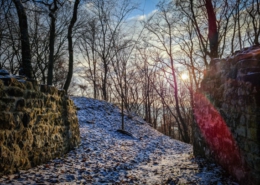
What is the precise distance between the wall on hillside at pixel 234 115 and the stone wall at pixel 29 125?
13.0ft

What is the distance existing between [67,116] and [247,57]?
5.12 metres

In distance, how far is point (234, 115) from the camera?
3.83 m

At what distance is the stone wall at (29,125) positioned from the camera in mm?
3572

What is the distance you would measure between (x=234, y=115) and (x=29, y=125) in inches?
160

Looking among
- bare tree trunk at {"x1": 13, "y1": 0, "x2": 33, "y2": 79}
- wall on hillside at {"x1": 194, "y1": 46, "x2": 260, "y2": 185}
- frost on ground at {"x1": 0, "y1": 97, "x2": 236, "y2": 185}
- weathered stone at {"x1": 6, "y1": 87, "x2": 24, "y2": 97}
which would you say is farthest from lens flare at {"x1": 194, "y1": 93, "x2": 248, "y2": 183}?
bare tree trunk at {"x1": 13, "y1": 0, "x2": 33, "y2": 79}

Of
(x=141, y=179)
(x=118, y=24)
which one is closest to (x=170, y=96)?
(x=118, y=24)

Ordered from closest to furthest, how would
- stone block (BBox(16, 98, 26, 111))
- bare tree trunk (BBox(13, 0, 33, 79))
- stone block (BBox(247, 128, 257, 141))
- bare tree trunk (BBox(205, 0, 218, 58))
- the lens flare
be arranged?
stone block (BBox(247, 128, 257, 141)) < the lens flare < stone block (BBox(16, 98, 26, 111)) < bare tree trunk (BBox(13, 0, 33, 79)) < bare tree trunk (BBox(205, 0, 218, 58))

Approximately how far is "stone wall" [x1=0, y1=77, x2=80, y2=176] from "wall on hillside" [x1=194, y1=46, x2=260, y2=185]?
3.97 metres

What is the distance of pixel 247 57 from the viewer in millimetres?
3336

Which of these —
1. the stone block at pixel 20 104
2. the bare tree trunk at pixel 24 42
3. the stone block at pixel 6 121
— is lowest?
the stone block at pixel 6 121

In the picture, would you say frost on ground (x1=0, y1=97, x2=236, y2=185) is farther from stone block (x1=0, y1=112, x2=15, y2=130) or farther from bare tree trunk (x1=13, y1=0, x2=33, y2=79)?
bare tree trunk (x1=13, y1=0, x2=33, y2=79)

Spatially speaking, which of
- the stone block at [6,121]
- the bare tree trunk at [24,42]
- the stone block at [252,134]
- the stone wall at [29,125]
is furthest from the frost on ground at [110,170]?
the bare tree trunk at [24,42]

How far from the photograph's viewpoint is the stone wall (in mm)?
3572

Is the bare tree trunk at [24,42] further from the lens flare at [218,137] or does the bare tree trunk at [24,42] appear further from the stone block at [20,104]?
the lens flare at [218,137]
